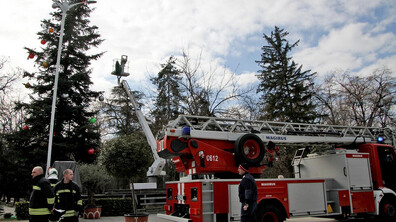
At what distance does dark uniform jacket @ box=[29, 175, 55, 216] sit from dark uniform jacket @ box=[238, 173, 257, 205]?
3873 millimetres

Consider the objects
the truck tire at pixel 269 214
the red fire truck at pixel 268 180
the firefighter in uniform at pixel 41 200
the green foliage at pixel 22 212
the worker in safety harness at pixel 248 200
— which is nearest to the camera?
the firefighter in uniform at pixel 41 200

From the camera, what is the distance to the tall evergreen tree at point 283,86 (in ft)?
78.4

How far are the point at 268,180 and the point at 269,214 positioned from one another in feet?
2.74

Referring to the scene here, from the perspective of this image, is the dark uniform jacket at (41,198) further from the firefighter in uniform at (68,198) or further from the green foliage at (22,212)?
the green foliage at (22,212)

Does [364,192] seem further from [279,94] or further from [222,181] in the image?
[279,94]

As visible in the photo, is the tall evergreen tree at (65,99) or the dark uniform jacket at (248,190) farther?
the tall evergreen tree at (65,99)

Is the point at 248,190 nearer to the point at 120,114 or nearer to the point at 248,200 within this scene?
the point at 248,200

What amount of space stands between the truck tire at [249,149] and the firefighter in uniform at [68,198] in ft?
13.4

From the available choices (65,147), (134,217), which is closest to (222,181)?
(134,217)

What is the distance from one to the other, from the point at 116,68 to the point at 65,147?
5397 millimetres

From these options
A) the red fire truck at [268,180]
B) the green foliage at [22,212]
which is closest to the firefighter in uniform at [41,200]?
the red fire truck at [268,180]

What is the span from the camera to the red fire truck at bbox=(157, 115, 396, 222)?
24.7 ft

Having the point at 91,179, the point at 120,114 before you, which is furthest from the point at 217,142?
the point at 120,114

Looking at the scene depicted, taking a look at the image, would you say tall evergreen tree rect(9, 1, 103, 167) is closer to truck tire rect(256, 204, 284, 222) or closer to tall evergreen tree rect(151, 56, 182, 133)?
tall evergreen tree rect(151, 56, 182, 133)
